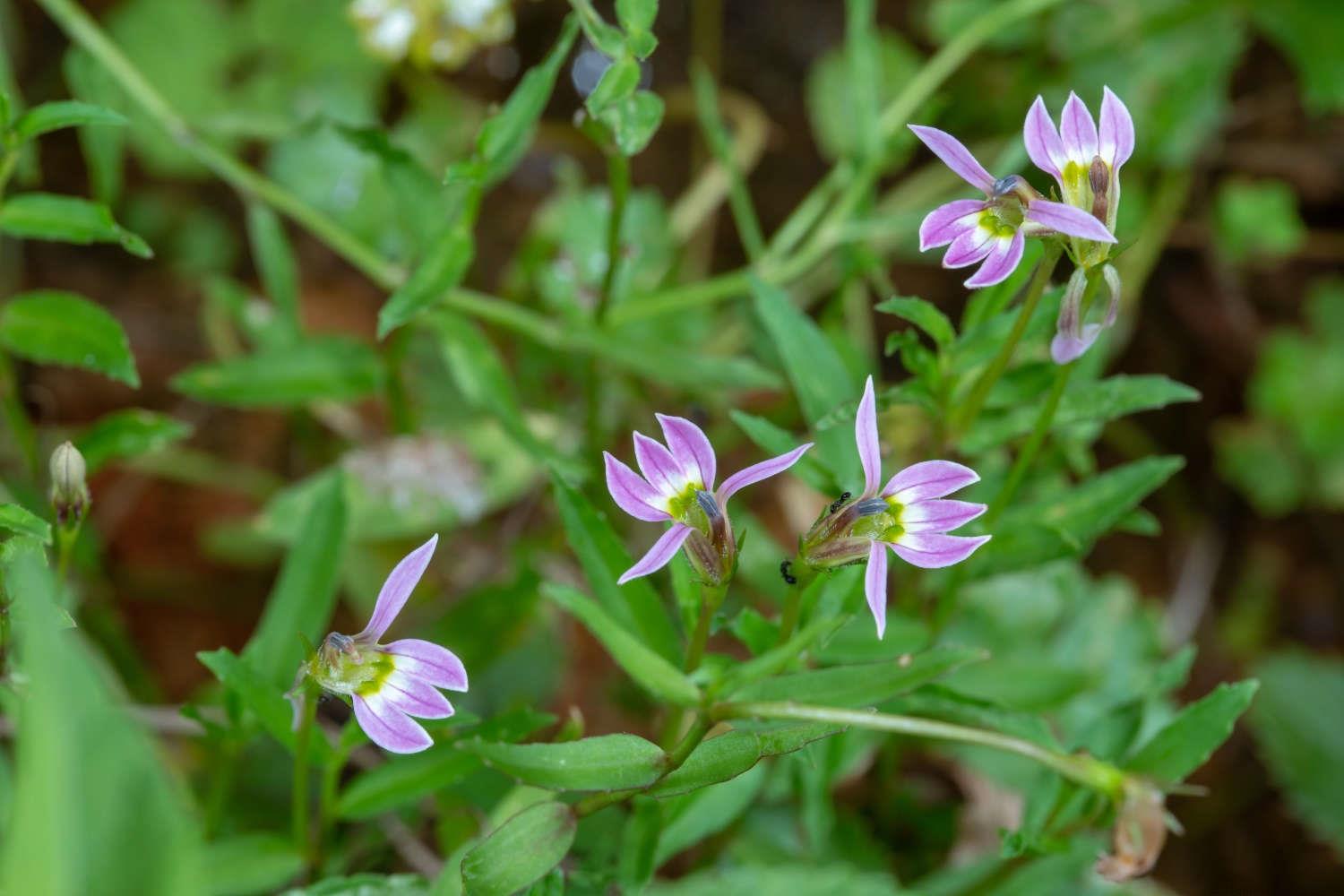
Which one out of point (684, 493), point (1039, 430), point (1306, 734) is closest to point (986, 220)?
point (1039, 430)

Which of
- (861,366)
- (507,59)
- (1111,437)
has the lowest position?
(1111,437)

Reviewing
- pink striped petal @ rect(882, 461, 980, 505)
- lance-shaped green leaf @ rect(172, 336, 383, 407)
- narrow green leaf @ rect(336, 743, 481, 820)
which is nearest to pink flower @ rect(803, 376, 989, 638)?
pink striped petal @ rect(882, 461, 980, 505)

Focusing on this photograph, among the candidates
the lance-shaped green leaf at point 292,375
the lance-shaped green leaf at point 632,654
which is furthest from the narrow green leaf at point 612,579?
the lance-shaped green leaf at point 292,375

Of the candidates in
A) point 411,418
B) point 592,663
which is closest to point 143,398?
point 411,418

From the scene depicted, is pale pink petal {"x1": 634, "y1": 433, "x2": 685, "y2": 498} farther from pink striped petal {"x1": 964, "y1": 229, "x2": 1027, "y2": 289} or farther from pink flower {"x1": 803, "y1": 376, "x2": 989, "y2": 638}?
pink striped petal {"x1": 964, "y1": 229, "x2": 1027, "y2": 289}

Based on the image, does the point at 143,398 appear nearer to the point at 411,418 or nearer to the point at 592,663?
the point at 411,418

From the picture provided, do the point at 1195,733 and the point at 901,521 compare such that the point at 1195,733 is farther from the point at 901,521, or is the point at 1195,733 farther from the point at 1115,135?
the point at 1115,135
